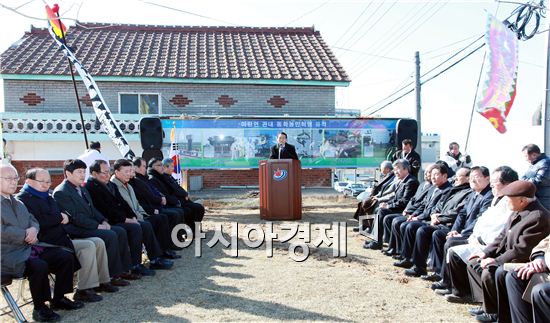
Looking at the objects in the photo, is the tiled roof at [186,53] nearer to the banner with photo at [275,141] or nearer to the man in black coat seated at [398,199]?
the banner with photo at [275,141]

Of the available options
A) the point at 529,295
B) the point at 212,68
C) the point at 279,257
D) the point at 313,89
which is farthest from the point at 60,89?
the point at 529,295

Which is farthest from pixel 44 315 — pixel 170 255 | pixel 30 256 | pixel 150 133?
pixel 150 133

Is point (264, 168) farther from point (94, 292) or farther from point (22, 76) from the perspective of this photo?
point (22, 76)

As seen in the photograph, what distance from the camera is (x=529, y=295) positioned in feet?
10.6

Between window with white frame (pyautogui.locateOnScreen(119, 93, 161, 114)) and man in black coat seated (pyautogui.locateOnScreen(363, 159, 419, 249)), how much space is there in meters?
8.99

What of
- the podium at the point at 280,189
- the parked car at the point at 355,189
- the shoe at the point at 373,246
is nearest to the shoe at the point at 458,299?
the shoe at the point at 373,246

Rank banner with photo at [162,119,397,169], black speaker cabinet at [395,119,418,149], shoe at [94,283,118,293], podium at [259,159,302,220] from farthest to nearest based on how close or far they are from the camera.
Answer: banner with photo at [162,119,397,169] → black speaker cabinet at [395,119,418,149] → podium at [259,159,302,220] → shoe at [94,283,118,293]

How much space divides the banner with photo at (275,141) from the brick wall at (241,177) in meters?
2.65

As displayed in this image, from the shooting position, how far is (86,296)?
14.7 feet

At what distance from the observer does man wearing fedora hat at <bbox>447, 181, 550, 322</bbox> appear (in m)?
3.54

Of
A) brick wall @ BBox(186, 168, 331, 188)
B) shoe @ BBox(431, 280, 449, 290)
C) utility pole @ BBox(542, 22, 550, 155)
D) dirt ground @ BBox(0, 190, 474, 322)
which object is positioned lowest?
dirt ground @ BBox(0, 190, 474, 322)

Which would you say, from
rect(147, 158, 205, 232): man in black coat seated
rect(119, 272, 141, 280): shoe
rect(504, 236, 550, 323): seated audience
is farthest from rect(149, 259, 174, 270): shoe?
rect(504, 236, 550, 323): seated audience

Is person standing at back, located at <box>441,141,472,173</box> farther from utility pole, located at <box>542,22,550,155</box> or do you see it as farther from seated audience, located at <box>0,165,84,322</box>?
seated audience, located at <box>0,165,84,322</box>

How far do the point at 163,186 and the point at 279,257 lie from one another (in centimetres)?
241
